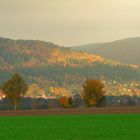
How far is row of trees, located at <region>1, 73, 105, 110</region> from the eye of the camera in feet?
423

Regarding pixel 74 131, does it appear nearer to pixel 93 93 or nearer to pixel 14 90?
pixel 93 93

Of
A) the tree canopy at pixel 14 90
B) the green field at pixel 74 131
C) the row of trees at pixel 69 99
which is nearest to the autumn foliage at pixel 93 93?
the row of trees at pixel 69 99

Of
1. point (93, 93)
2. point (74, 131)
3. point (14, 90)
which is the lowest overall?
point (74, 131)

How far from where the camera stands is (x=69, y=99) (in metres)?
143

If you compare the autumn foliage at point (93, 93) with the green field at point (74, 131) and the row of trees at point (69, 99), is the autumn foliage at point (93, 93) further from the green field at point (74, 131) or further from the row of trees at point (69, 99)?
the green field at point (74, 131)

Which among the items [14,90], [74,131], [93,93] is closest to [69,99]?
[93,93]

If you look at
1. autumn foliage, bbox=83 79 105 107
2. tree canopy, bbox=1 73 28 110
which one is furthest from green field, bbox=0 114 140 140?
tree canopy, bbox=1 73 28 110

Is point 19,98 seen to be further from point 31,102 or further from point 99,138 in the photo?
point 99,138

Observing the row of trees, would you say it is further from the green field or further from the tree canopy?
the green field

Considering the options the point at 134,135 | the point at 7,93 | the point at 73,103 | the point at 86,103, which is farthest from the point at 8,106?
the point at 134,135

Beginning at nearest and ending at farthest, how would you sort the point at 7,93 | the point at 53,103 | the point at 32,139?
the point at 32,139, the point at 7,93, the point at 53,103

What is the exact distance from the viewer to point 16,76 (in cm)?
14512

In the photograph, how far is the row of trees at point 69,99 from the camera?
423 feet

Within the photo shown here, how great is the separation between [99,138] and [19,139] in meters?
5.03
